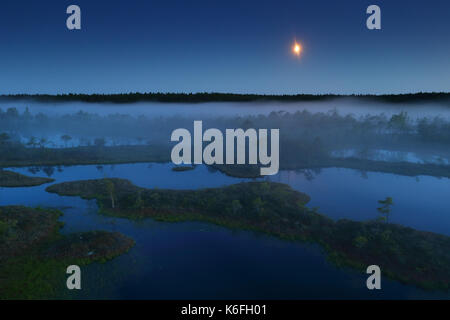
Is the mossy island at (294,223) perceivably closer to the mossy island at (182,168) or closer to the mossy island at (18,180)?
the mossy island at (18,180)

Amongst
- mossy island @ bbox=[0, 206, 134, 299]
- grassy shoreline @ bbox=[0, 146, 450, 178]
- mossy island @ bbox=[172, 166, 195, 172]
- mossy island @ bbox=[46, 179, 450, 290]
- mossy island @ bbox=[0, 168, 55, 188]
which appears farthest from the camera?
mossy island @ bbox=[172, 166, 195, 172]

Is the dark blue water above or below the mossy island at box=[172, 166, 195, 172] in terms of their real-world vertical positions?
below

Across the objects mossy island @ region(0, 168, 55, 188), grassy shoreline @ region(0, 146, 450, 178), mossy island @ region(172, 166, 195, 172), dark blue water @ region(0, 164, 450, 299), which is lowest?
dark blue water @ region(0, 164, 450, 299)

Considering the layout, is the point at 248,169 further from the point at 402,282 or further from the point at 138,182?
the point at 402,282

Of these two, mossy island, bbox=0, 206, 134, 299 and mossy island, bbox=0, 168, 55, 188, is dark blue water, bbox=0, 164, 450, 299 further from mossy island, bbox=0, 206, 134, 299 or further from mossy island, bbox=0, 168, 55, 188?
mossy island, bbox=0, 168, 55, 188

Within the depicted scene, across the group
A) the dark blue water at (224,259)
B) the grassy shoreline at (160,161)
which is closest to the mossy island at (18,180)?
the dark blue water at (224,259)

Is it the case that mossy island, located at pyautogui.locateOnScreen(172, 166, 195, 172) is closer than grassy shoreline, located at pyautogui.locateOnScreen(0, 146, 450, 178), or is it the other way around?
grassy shoreline, located at pyautogui.locateOnScreen(0, 146, 450, 178)

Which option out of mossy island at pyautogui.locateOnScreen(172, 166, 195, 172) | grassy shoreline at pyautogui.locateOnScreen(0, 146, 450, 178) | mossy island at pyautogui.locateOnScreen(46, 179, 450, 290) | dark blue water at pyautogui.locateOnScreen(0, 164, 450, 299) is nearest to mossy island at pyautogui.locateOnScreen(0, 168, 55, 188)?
dark blue water at pyautogui.locateOnScreen(0, 164, 450, 299)
